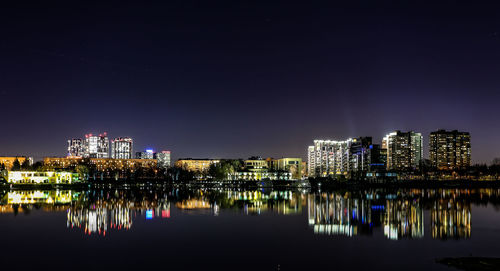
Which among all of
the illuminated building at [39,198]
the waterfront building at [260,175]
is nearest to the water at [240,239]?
the illuminated building at [39,198]

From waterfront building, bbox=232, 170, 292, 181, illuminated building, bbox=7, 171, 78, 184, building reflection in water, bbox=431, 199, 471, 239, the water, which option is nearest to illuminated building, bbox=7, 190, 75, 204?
the water

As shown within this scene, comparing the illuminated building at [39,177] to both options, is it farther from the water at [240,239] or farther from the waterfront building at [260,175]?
the water at [240,239]

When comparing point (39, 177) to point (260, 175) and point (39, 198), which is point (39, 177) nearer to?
point (39, 198)

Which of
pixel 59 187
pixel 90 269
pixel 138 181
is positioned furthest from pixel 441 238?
pixel 138 181

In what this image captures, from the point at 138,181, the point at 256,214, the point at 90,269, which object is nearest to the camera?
the point at 90,269

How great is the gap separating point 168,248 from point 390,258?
14483 millimetres

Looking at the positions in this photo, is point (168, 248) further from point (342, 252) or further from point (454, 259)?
point (454, 259)

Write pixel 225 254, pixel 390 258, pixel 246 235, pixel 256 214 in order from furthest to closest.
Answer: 1. pixel 256 214
2. pixel 246 235
3. pixel 225 254
4. pixel 390 258

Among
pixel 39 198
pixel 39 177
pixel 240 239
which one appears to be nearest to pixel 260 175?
pixel 39 177

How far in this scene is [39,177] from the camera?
138m

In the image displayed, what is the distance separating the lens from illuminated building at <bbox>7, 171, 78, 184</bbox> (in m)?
134

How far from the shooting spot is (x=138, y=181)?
178 metres

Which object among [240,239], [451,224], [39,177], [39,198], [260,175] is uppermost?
[39,177]

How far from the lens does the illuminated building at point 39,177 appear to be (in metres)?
134
